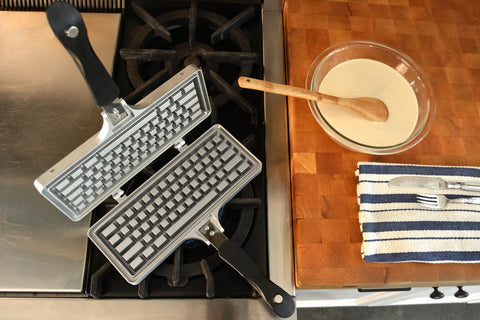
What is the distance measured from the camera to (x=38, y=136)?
0.69 meters

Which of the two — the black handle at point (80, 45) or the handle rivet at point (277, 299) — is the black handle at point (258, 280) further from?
the black handle at point (80, 45)

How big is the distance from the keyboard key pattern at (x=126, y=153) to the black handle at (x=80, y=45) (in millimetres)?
91

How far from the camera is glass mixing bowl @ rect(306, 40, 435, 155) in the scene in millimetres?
670

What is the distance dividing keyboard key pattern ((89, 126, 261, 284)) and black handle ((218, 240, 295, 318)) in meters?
0.07

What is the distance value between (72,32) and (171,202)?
0.32 meters

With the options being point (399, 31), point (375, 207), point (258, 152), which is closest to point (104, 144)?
point (258, 152)

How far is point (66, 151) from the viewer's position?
689 millimetres

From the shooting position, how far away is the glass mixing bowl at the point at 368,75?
670 mm

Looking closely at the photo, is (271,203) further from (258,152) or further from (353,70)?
(353,70)

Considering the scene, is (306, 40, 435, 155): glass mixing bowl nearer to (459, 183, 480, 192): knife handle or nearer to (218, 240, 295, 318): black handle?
(459, 183, 480, 192): knife handle

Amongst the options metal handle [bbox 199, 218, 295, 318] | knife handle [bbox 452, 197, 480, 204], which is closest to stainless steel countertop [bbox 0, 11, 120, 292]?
metal handle [bbox 199, 218, 295, 318]

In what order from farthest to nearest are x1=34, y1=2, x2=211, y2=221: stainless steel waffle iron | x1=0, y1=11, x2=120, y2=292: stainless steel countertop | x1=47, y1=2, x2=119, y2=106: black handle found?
x1=0, y1=11, x2=120, y2=292: stainless steel countertop < x1=34, y1=2, x2=211, y2=221: stainless steel waffle iron < x1=47, y1=2, x2=119, y2=106: black handle

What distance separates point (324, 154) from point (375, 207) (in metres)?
0.13

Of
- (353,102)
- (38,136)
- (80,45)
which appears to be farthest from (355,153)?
(38,136)
